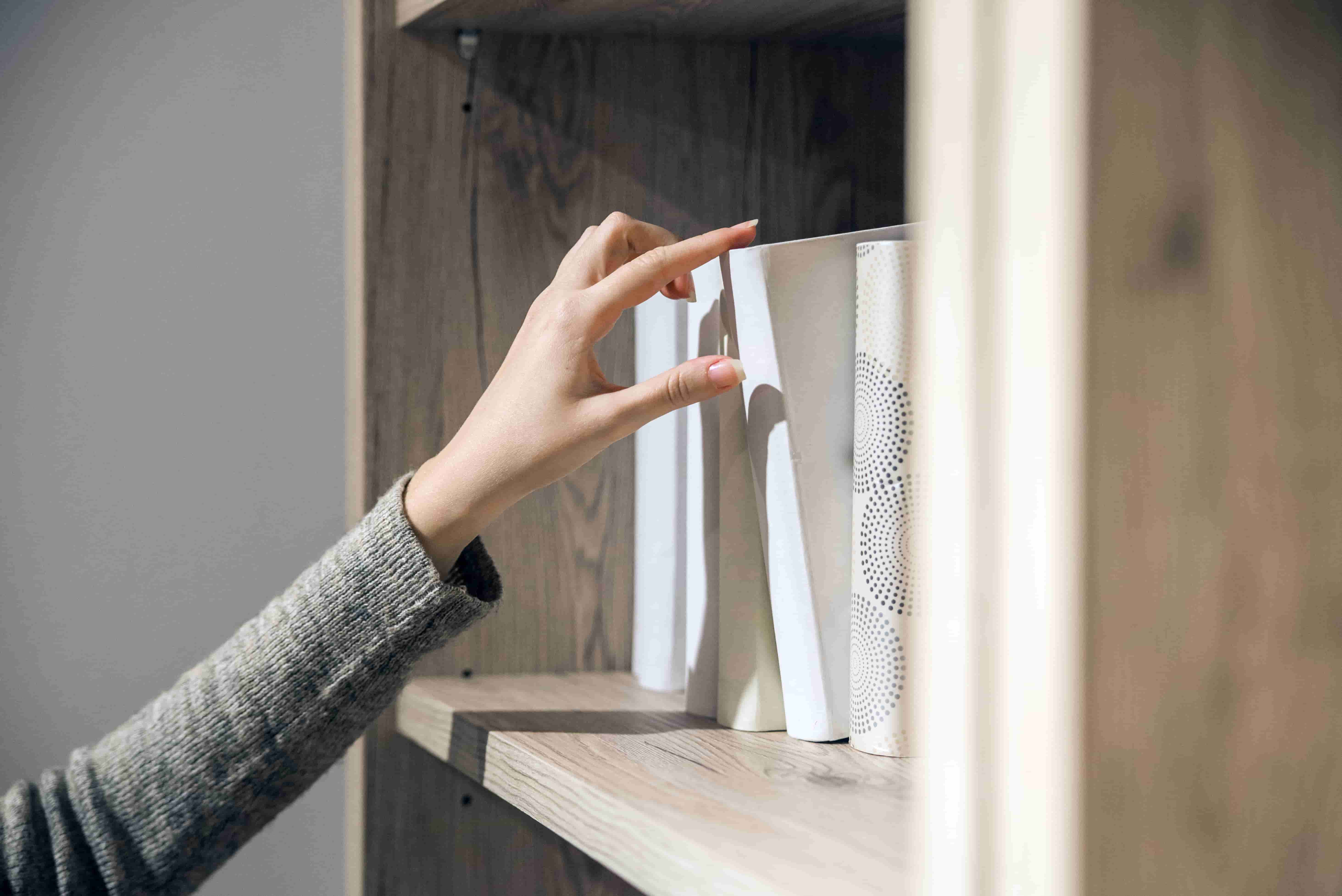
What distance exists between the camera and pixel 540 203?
0.72 metres

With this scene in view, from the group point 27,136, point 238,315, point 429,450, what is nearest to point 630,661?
point 429,450

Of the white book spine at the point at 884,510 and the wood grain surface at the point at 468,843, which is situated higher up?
the white book spine at the point at 884,510

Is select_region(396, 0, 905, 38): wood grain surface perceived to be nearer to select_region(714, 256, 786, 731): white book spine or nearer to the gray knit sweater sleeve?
select_region(714, 256, 786, 731): white book spine

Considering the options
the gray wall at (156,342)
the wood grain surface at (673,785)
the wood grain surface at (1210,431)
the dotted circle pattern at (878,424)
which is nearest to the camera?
the wood grain surface at (1210,431)

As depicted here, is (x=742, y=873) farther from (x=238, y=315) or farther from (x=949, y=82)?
(x=238, y=315)

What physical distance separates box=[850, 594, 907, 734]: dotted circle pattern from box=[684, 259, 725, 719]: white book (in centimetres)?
10

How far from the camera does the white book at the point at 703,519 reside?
558 millimetres

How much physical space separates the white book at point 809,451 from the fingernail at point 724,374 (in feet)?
0.09

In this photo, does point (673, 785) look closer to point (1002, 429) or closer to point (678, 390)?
point (678, 390)

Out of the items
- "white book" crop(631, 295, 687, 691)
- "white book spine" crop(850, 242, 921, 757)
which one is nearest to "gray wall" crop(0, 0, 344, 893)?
"white book" crop(631, 295, 687, 691)

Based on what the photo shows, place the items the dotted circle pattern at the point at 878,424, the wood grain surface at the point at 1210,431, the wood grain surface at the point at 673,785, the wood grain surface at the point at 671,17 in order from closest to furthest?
the wood grain surface at the point at 1210,431, the wood grain surface at the point at 673,785, the dotted circle pattern at the point at 878,424, the wood grain surface at the point at 671,17

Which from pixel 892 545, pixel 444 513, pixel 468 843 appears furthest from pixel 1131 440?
pixel 468 843


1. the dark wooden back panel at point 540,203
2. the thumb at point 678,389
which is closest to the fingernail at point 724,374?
the thumb at point 678,389

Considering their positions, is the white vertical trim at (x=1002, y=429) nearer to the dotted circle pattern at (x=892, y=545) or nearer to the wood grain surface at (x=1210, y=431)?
the wood grain surface at (x=1210, y=431)
